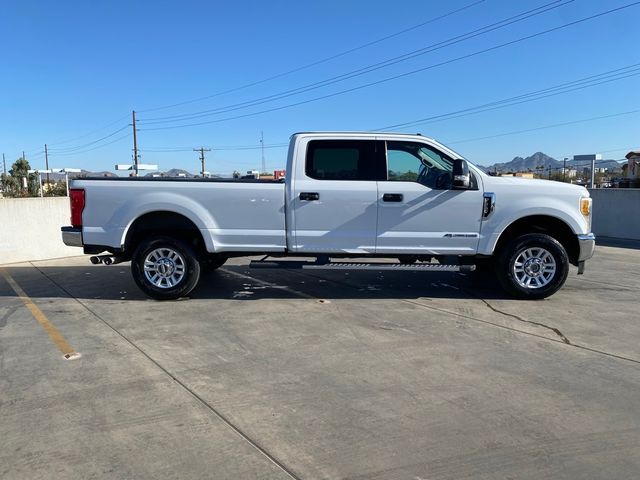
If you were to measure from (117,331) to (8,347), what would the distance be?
1029 millimetres

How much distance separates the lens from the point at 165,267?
23.3 ft

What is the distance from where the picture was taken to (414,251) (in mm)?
7062

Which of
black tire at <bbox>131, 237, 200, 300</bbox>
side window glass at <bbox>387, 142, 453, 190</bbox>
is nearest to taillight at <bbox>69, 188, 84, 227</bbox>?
black tire at <bbox>131, 237, 200, 300</bbox>

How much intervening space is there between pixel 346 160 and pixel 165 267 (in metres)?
2.82

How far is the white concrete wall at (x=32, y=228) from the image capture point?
11148 mm

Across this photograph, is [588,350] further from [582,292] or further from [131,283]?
[131,283]

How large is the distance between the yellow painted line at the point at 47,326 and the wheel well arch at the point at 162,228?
1.35 m

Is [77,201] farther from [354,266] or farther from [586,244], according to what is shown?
[586,244]

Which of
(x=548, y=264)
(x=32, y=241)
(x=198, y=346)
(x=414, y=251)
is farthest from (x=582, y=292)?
(x=32, y=241)

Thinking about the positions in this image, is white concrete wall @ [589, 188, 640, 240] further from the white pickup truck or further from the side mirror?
the side mirror

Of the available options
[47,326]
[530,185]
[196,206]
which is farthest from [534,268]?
[47,326]

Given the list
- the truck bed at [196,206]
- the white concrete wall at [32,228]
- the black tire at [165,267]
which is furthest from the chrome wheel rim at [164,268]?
the white concrete wall at [32,228]

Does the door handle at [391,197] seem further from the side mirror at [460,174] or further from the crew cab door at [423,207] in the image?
the side mirror at [460,174]

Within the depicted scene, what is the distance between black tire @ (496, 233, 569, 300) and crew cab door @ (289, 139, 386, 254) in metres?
1.83
